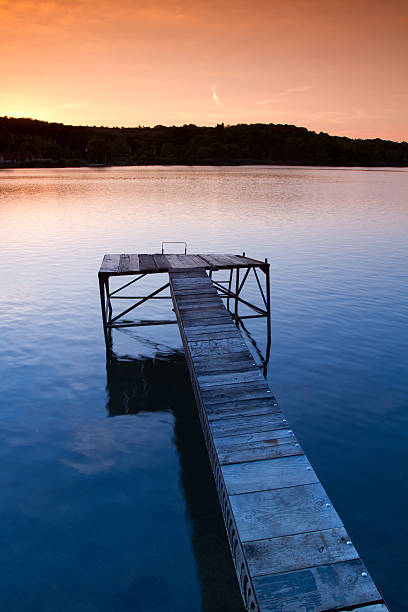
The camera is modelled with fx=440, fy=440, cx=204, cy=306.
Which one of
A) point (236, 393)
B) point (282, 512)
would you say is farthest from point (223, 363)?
point (282, 512)

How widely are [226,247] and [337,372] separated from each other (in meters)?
19.9

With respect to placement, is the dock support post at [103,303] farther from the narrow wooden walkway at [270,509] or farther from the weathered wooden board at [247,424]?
the weathered wooden board at [247,424]

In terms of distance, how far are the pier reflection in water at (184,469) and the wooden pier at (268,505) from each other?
1.11 m

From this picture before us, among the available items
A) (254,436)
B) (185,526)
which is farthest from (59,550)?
(254,436)

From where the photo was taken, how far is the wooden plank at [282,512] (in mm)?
4812

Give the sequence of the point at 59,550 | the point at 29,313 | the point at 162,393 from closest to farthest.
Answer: the point at 59,550
the point at 162,393
the point at 29,313

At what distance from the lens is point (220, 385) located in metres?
7.86

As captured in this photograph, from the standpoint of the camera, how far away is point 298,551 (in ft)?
14.9

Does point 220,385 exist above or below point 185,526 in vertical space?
above

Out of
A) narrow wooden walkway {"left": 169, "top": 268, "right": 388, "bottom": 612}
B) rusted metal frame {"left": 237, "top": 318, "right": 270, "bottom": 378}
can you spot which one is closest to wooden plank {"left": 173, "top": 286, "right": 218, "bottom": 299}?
rusted metal frame {"left": 237, "top": 318, "right": 270, "bottom": 378}

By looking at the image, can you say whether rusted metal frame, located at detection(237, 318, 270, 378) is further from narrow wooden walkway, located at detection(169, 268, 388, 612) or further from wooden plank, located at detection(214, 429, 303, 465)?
wooden plank, located at detection(214, 429, 303, 465)

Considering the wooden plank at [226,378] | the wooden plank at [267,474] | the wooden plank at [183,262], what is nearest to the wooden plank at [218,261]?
the wooden plank at [183,262]

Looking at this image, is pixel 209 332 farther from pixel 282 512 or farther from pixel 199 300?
pixel 282 512

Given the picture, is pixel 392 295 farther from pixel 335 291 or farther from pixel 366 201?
pixel 366 201
